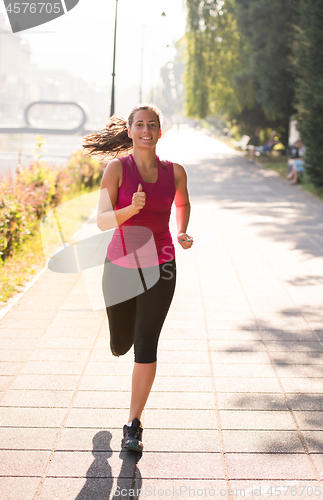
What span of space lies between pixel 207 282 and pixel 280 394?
3051 mm

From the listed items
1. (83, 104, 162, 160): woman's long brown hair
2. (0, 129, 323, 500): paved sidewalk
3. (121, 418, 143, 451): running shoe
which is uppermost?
(83, 104, 162, 160): woman's long brown hair

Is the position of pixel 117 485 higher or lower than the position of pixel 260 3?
lower

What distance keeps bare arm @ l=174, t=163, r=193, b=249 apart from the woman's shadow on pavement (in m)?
1.20

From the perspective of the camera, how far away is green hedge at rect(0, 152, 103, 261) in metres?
7.88

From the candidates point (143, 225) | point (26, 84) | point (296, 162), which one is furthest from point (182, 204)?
point (26, 84)

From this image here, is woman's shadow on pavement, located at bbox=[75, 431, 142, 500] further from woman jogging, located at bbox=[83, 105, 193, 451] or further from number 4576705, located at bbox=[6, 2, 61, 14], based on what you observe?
number 4576705, located at bbox=[6, 2, 61, 14]

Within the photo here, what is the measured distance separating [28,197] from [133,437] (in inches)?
261

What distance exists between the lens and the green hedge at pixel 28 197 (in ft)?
25.8

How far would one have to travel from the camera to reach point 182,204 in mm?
3469

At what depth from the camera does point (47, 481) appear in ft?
9.37

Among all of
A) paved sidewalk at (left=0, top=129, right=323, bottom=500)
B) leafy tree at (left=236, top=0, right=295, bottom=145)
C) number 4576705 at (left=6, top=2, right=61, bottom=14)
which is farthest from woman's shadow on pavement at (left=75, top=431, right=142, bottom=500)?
leafy tree at (left=236, top=0, right=295, bottom=145)

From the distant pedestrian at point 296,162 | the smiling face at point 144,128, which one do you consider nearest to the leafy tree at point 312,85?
the distant pedestrian at point 296,162

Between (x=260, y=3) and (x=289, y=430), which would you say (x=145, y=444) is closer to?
(x=289, y=430)

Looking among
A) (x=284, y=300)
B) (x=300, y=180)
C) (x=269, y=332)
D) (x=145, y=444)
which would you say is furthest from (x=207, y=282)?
(x=300, y=180)
